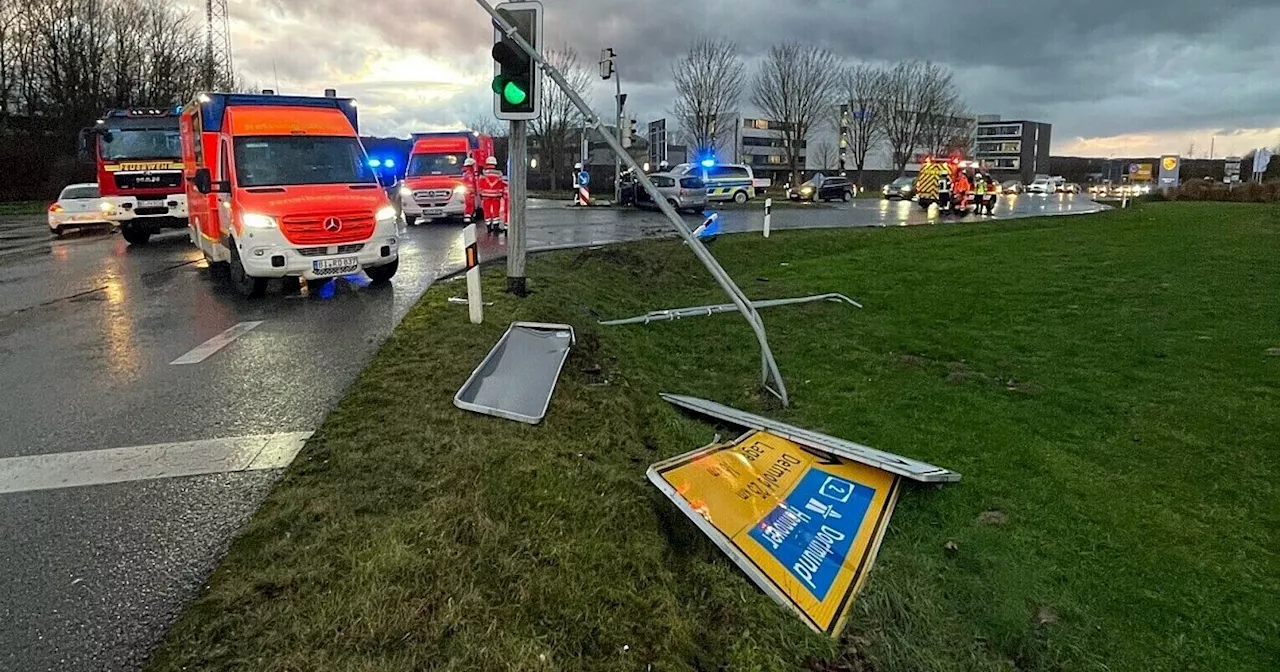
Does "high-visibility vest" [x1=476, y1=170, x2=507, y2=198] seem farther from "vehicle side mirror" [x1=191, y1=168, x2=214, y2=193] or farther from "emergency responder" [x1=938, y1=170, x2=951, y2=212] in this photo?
"emergency responder" [x1=938, y1=170, x2=951, y2=212]

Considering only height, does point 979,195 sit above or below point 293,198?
above

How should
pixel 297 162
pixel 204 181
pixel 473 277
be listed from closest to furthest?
pixel 473 277
pixel 297 162
pixel 204 181

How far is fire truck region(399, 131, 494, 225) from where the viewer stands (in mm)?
21547

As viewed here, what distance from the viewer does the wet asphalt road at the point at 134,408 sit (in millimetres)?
3102

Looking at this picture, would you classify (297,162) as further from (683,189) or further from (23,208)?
(23,208)

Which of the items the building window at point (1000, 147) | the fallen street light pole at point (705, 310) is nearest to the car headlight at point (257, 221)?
the fallen street light pole at point (705, 310)

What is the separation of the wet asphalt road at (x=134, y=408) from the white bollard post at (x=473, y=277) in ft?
3.65

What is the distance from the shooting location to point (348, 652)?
271cm

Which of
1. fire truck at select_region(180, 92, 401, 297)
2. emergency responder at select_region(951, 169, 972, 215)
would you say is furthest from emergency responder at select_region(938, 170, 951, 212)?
fire truck at select_region(180, 92, 401, 297)

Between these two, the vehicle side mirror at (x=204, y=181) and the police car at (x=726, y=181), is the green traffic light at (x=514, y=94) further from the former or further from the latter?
the police car at (x=726, y=181)

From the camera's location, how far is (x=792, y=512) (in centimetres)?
412

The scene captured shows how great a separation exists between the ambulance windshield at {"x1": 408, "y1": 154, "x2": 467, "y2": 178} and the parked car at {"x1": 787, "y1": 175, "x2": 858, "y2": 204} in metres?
25.6

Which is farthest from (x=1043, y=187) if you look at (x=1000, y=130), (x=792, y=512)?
(x=792, y=512)

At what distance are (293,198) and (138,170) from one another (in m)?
11.6
